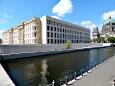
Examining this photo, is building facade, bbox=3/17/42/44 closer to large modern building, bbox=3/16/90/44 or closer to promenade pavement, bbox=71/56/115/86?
large modern building, bbox=3/16/90/44

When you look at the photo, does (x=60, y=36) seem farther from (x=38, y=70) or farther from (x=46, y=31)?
(x=38, y=70)

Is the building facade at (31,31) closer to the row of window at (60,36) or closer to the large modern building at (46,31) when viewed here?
the large modern building at (46,31)

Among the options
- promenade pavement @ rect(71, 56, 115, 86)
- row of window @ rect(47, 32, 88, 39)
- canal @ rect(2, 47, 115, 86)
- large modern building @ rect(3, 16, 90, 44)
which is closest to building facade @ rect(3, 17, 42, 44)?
large modern building @ rect(3, 16, 90, 44)

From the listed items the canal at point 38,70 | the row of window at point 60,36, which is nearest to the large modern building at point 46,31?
the row of window at point 60,36

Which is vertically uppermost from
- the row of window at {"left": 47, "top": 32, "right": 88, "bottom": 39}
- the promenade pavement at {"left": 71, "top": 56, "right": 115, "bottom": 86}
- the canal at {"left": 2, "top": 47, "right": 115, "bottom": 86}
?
the row of window at {"left": 47, "top": 32, "right": 88, "bottom": 39}

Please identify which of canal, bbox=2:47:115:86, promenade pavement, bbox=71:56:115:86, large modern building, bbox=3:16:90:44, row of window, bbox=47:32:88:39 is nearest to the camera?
promenade pavement, bbox=71:56:115:86

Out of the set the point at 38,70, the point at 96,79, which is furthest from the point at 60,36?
the point at 96,79

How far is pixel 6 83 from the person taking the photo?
63.1ft

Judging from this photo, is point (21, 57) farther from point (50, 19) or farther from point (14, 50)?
point (50, 19)

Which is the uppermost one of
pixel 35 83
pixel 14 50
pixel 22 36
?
pixel 22 36

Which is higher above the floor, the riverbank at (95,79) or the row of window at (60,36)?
the row of window at (60,36)

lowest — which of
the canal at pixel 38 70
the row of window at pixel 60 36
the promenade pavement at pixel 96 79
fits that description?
the canal at pixel 38 70

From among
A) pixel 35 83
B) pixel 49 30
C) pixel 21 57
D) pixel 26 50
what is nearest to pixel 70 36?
pixel 49 30

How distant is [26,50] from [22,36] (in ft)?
168
